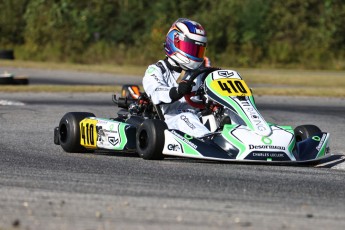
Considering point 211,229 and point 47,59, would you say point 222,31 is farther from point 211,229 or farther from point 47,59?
point 211,229

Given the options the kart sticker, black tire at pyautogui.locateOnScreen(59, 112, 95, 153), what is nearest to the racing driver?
the kart sticker

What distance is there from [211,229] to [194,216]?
0.41m

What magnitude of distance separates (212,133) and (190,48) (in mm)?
1324

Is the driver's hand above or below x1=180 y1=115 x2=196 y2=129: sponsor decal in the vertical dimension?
above

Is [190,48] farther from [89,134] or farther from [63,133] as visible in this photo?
[63,133]

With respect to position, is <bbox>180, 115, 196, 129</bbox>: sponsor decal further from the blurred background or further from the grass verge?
the blurred background

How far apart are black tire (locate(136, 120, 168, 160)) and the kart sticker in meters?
0.62

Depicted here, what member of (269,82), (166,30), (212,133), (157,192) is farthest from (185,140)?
(166,30)

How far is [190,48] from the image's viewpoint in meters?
10.1

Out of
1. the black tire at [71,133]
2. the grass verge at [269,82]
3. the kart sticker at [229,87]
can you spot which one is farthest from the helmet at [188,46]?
the grass verge at [269,82]

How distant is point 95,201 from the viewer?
6195mm

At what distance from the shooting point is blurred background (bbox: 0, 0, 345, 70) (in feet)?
118

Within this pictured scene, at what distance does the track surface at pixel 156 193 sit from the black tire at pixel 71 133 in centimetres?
15

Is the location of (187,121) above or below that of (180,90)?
below
